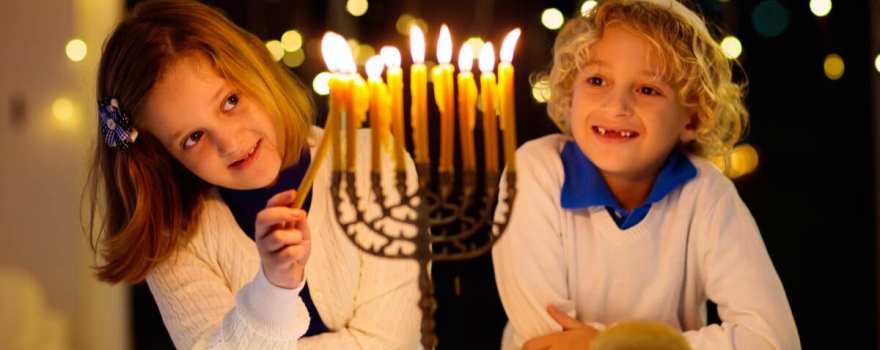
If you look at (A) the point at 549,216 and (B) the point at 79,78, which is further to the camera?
(B) the point at 79,78

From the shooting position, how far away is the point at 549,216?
1801 mm

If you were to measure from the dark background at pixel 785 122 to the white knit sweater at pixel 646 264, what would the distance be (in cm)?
7

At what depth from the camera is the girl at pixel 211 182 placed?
68.1 inches

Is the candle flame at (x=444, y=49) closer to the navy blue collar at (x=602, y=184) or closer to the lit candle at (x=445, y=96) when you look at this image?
the lit candle at (x=445, y=96)

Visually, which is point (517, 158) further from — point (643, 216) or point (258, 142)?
point (258, 142)

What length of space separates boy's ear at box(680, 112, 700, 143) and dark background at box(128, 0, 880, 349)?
0.12 metres

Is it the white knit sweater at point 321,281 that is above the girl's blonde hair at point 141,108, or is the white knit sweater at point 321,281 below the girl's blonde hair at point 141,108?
below

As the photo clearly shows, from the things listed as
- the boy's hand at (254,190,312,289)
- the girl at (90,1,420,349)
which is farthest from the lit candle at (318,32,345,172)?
the girl at (90,1,420,349)

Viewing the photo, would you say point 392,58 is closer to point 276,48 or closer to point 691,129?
point 276,48

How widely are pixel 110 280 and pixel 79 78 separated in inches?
14.5

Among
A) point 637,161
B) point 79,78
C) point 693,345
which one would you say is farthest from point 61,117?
point 693,345

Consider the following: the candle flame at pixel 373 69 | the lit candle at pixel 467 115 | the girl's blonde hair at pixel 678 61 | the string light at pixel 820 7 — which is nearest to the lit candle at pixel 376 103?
the candle flame at pixel 373 69

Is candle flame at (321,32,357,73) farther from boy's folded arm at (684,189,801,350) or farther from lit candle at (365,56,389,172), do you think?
boy's folded arm at (684,189,801,350)

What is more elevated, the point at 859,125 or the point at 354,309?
the point at 859,125
